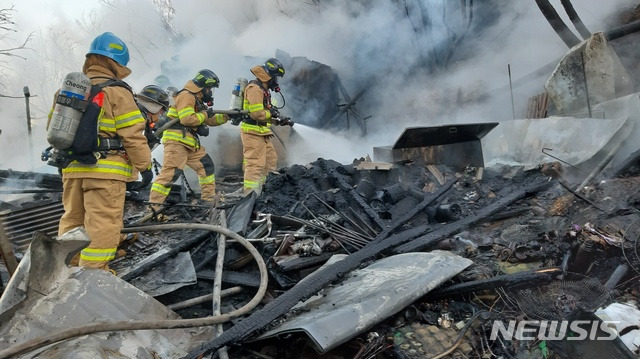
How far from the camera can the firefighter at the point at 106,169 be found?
3383mm

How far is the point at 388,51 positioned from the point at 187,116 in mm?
7850

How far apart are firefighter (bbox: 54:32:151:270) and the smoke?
6.20 m

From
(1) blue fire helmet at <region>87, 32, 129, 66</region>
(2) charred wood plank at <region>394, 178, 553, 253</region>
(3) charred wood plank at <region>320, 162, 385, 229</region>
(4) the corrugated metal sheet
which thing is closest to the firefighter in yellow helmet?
(4) the corrugated metal sheet

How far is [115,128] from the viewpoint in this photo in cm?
351

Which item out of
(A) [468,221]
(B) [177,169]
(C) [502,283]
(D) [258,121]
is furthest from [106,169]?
(A) [468,221]

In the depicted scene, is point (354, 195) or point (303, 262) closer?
point (303, 262)

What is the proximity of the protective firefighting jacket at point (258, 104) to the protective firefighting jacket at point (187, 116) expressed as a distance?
0.74 m

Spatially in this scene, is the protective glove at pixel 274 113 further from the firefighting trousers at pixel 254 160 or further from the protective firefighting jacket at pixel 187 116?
the protective firefighting jacket at pixel 187 116

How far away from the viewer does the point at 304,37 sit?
42.4 feet

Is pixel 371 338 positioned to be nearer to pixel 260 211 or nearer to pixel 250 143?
pixel 260 211

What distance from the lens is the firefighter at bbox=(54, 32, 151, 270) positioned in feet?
11.1

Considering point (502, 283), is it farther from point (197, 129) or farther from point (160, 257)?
point (197, 129)

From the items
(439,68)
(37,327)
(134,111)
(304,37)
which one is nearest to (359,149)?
(439,68)

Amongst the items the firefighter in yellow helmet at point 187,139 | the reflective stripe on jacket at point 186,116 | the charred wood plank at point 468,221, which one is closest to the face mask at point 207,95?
the firefighter in yellow helmet at point 187,139
